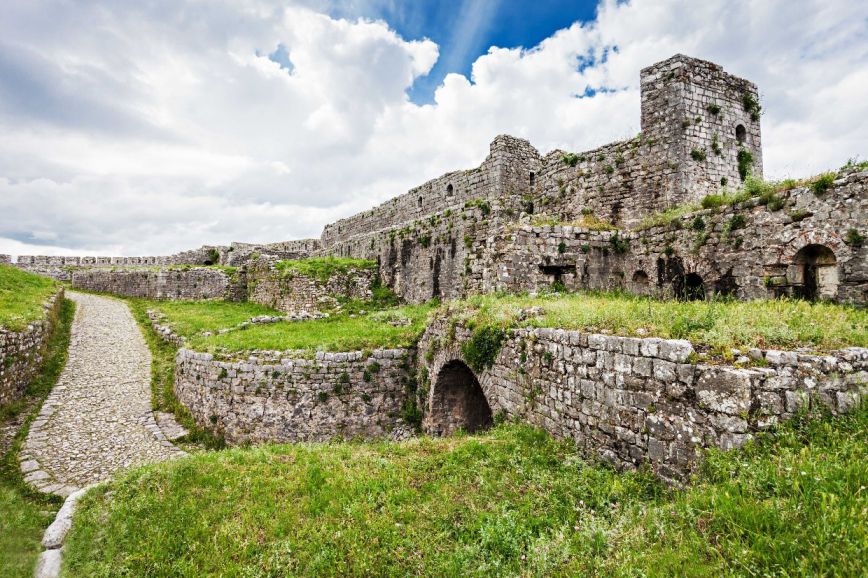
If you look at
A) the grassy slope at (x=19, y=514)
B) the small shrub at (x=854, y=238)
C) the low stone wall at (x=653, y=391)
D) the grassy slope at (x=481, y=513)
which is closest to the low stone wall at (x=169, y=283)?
the grassy slope at (x=19, y=514)

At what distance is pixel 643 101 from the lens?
14359 millimetres

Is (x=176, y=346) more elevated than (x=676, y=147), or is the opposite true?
(x=676, y=147)

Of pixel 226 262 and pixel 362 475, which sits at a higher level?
pixel 226 262

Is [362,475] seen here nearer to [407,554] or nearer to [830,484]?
[407,554]

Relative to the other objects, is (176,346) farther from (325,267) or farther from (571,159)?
(571,159)

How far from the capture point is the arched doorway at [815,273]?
8.32 meters

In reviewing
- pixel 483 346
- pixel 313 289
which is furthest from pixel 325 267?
pixel 483 346

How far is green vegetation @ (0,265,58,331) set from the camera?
555 inches

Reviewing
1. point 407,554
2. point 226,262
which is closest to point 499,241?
point 407,554

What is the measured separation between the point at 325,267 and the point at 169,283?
14843mm

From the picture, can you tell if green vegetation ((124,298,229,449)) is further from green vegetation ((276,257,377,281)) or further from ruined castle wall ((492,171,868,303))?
ruined castle wall ((492,171,868,303))

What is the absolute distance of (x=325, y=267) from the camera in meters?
23.2

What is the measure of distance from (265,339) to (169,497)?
7949 mm

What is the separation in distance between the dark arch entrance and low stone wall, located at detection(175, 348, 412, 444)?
68.2 inches
